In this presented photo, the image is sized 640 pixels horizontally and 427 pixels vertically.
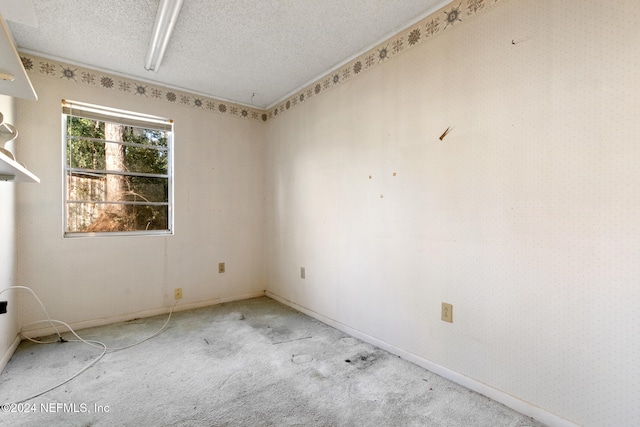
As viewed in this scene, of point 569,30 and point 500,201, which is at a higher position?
point 569,30

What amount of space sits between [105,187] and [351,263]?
2415 mm

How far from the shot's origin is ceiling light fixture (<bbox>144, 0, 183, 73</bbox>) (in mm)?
1852

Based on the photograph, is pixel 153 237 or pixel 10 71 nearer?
pixel 10 71

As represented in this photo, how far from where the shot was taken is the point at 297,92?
3195mm

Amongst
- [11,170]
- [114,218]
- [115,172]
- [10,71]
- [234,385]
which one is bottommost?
[234,385]

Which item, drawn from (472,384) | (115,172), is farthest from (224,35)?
(472,384)

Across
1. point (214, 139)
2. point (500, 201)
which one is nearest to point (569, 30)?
point (500, 201)

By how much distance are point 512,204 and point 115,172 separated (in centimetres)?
327

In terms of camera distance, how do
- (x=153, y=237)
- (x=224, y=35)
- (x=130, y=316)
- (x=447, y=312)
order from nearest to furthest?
1. (x=447, y=312)
2. (x=224, y=35)
3. (x=130, y=316)
4. (x=153, y=237)

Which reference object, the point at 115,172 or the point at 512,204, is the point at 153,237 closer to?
the point at 115,172

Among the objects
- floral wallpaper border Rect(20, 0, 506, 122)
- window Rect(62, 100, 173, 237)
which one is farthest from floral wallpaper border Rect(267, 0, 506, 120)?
window Rect(62, 100, 173, 237)

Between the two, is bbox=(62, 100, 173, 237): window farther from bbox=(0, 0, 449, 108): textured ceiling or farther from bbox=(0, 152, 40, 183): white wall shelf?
bbox=(0, 152, 40, 183): white wall shelf

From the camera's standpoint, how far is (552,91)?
4.83 ft

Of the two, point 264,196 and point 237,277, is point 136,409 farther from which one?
point 264,196
